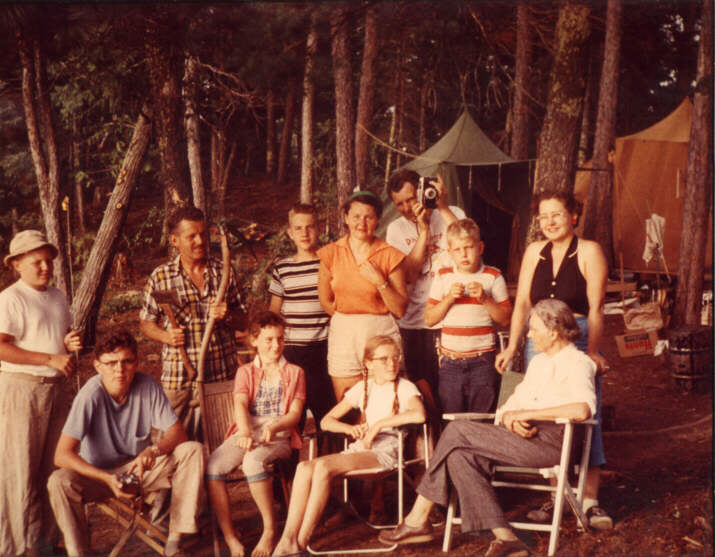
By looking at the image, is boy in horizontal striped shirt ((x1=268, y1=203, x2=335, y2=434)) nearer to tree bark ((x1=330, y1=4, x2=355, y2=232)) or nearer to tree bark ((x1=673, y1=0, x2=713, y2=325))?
tree bark ((x1=330, y1=4, x2=355, y2=232))

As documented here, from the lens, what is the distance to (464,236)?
12.3ft

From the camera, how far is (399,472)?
11.9ft

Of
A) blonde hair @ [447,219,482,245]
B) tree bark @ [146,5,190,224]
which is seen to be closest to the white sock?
blonde hair @ [447,219,482,245]

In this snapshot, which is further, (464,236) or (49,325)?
(464,236)

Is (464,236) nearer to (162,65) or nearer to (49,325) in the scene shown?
(49,325)

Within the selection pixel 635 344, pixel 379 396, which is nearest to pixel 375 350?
pixel 379 396

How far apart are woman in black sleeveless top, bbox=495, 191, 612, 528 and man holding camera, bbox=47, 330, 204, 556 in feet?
5.12

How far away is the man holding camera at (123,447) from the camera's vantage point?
3.27m

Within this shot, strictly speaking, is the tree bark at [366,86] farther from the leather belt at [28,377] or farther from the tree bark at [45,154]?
the leather belt at [28,377]

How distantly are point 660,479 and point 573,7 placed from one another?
13.7ft

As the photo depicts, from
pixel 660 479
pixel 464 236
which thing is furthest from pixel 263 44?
pixel 660 479

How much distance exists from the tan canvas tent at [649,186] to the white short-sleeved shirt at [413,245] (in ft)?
26.5

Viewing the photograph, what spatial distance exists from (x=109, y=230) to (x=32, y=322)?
2986mm

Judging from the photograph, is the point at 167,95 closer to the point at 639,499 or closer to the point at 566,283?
the point at 566,283
